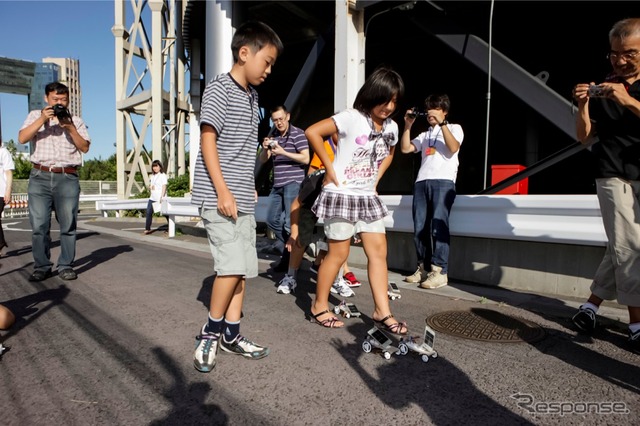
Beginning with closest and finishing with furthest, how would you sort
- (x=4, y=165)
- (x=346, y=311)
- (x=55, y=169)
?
(x=346, y=311) < (x=55, y=169) < (x=4, y=165)

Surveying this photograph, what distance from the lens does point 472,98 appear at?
12.1 meters

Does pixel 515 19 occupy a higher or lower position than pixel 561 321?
higher

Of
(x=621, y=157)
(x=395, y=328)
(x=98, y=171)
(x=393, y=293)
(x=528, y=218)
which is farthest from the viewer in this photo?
(x=98, y=171)

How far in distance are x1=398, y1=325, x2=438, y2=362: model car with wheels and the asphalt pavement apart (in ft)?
0.15

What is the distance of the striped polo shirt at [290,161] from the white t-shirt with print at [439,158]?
1.37 meters

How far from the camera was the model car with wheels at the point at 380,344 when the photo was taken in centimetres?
255

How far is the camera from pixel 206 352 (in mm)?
2385

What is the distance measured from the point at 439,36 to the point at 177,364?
18.9ft

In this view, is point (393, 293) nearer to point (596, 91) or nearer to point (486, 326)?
point (486, 326)

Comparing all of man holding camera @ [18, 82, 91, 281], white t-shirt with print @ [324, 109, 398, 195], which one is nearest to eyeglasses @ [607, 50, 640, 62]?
white t-shirt with print @ [324, 109, 398, 195]

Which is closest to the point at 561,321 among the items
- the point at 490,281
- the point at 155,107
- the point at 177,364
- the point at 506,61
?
the point at 490,281

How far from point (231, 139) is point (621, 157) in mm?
2463

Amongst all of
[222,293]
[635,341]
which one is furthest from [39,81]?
[635,341]

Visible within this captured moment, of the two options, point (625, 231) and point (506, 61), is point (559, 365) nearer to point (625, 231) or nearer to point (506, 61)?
point (625, 231)
